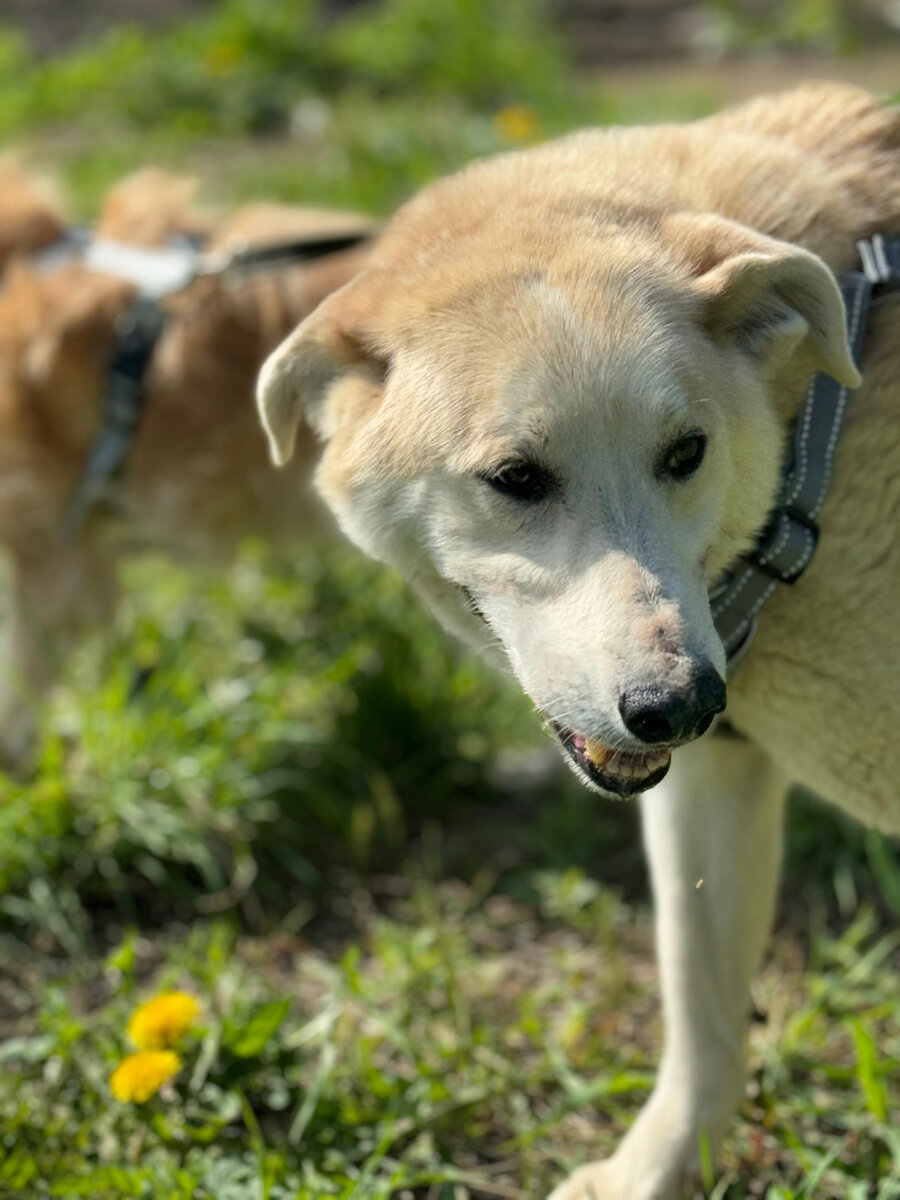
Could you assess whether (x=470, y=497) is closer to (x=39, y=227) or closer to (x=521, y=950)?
(x=521, y=950)

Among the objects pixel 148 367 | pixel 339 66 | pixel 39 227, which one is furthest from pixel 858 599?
pixel 339 66

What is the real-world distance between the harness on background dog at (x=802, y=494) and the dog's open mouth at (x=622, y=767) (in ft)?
0.90

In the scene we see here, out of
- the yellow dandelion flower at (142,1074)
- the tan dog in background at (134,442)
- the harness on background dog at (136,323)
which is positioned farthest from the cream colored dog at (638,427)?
the tan dog in background at (134,442)

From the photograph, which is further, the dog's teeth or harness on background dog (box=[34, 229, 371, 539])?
harness on background dog (box=[34, 229, 371, 539])

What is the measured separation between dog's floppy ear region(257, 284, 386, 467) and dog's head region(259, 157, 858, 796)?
0.02 metres

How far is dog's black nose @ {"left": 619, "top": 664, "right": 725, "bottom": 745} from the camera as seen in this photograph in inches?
70.2

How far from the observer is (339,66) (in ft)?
29.1

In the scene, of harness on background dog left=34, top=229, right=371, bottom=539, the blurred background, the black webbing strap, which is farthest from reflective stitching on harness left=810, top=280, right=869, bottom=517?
the black webbing strap

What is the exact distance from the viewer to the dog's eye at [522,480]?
76.8 inches

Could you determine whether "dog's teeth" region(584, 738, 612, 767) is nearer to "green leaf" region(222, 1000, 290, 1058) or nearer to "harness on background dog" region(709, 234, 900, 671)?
"harness on background dog" region(709, 234, 900, 671)

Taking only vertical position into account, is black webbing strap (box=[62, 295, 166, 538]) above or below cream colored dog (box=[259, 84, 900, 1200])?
below

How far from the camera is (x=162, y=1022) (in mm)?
2449

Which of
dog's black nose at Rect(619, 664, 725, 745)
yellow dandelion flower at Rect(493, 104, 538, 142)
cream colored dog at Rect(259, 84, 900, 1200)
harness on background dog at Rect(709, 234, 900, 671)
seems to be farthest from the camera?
yellow dandelion flower at Rect(493, 104, 538, 142)

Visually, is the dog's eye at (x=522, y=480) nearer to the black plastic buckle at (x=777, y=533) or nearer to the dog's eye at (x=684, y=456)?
the dog's eye at (x=684, y=456)
